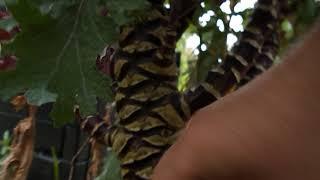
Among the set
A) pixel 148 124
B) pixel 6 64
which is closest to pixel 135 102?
pixel 148 124

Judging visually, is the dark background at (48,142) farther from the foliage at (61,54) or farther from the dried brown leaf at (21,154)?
the foliage at (61,54)

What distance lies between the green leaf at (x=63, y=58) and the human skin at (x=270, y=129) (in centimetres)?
29

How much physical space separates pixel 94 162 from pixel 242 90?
67 cm

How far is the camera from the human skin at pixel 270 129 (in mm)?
323

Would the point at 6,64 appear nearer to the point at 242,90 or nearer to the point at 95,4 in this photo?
the point at 95,4

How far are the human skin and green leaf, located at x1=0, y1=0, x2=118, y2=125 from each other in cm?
29

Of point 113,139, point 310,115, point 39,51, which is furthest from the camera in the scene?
point 113,139

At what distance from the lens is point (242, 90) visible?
352 mm

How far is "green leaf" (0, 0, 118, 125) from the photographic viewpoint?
610mm

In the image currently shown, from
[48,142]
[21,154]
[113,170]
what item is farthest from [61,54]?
[48,142]

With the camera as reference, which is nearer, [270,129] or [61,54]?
[270,129]

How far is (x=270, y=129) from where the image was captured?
331mm

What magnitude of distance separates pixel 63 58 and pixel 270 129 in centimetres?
34

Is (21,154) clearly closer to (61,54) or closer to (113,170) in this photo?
(113,170)
